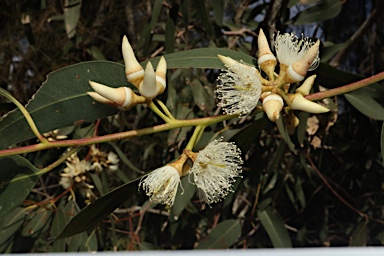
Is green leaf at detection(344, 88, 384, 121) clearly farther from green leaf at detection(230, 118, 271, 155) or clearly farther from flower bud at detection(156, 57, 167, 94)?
flower bud at detection(156, 57, 167, 94)

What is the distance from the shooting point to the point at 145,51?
4.67 feet

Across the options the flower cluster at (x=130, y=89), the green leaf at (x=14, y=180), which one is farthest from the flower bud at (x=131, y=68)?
the green leaf at (x=14, y=180)

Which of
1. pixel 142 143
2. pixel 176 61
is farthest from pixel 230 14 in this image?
pixel 176 61

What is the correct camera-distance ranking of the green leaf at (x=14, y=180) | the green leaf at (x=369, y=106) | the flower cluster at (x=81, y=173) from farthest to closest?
the flower cluster at (x=81, y=173), the green leaf at (x=369, y=106), the green leaf at (x=14, y=180)

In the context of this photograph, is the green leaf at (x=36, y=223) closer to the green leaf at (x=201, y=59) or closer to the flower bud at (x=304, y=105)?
the green leaf at (x=201, y=59)

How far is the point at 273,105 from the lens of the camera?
1.85 feet

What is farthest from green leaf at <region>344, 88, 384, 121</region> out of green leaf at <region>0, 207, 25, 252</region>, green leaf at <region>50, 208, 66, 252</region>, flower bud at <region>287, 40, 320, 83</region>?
green leaf at <region>0, 207, 25, 252</region>

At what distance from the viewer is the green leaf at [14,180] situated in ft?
2.26

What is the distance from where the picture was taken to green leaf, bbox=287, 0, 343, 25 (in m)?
1.45

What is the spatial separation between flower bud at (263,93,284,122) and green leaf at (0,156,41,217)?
0.32 metres

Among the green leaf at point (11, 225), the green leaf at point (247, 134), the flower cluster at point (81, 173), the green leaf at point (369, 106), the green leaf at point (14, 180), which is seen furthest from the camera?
the flower cluster at point (81, 173)

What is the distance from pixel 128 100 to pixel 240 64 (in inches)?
5.7

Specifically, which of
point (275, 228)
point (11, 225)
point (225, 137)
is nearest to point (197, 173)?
point (225, 137)

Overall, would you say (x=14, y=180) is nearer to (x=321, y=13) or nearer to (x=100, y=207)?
(x=100, y=207)
